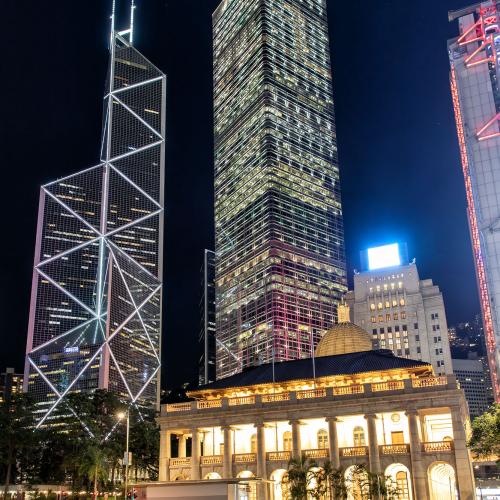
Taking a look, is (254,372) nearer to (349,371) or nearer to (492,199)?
(349,371)

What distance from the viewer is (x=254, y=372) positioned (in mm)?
92125

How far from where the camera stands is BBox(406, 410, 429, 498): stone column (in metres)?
65.8

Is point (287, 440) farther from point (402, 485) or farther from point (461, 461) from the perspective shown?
point (461, 461)

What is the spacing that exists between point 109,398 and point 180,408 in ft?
132

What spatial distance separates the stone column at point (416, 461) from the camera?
65.8m

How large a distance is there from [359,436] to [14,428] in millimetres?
53125

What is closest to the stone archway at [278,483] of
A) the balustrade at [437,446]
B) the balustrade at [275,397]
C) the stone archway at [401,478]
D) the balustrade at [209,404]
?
the balustrade at [275,397]

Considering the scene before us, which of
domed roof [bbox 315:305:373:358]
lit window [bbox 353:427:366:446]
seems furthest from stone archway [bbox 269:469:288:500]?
domed roof [bbox 315:305:373:358]

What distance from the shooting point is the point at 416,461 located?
67312 mm

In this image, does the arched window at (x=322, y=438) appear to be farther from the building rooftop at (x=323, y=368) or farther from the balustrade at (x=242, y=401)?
the balustrade at (x=242, y=401)

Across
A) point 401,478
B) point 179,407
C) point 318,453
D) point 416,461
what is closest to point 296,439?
point 318,453

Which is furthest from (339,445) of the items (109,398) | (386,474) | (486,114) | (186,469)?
(486,114)

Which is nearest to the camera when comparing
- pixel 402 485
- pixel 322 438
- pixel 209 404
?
pixel 402 485

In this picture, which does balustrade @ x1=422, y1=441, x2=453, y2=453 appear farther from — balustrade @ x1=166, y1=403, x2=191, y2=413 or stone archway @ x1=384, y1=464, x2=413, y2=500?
balustrade @ x1=166, y1=403, x2=191, y2=413
